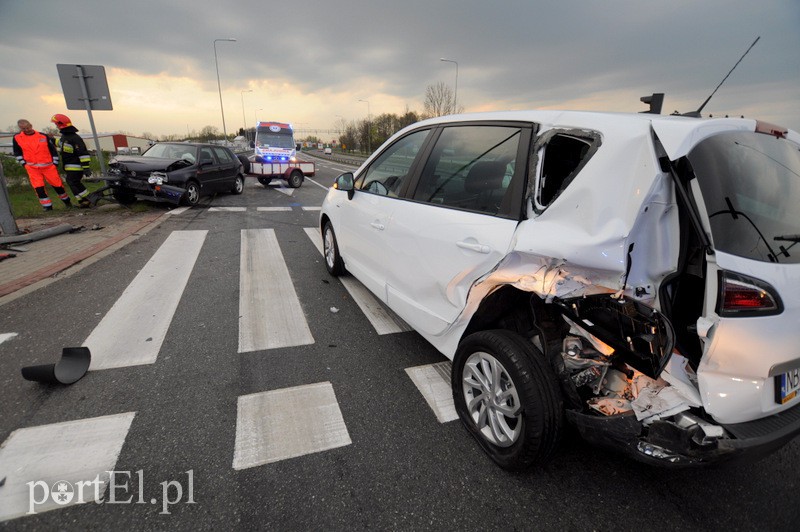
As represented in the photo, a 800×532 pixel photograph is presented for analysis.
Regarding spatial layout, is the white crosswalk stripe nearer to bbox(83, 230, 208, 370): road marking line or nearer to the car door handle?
bbox(83, 230, 208, 370): road marking line

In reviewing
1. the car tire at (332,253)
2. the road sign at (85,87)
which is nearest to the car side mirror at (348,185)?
the car tire at (332,253)

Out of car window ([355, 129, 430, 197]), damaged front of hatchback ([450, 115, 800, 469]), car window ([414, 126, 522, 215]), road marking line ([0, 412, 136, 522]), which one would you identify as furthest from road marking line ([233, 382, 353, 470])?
car window ([355, 129, 430, 197])

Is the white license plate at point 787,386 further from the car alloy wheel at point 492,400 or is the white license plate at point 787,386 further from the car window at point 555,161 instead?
the car window at point 555,161

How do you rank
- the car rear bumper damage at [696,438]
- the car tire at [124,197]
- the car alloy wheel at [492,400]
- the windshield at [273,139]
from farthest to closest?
1. the windshield at [273,139]
2. the car tire at [124,197]
3. the car alloy wheel at [492,400]
4. the car rear bumper damage at [696,438]

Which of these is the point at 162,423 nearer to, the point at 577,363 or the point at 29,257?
the point at 577,363

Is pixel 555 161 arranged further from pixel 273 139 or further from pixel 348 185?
pixel 273 139

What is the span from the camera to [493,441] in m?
2.07

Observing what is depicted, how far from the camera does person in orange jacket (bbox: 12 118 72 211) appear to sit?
807cm

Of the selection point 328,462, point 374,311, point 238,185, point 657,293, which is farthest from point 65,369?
point 238,185

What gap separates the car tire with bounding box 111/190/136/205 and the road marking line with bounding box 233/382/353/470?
29.4ft

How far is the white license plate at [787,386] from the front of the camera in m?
1.51

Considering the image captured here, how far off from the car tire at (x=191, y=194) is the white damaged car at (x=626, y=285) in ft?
31.3

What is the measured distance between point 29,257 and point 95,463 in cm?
519

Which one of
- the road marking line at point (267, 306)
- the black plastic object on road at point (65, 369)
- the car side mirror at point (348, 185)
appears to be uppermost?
the car side mirror at point (348, 185)
